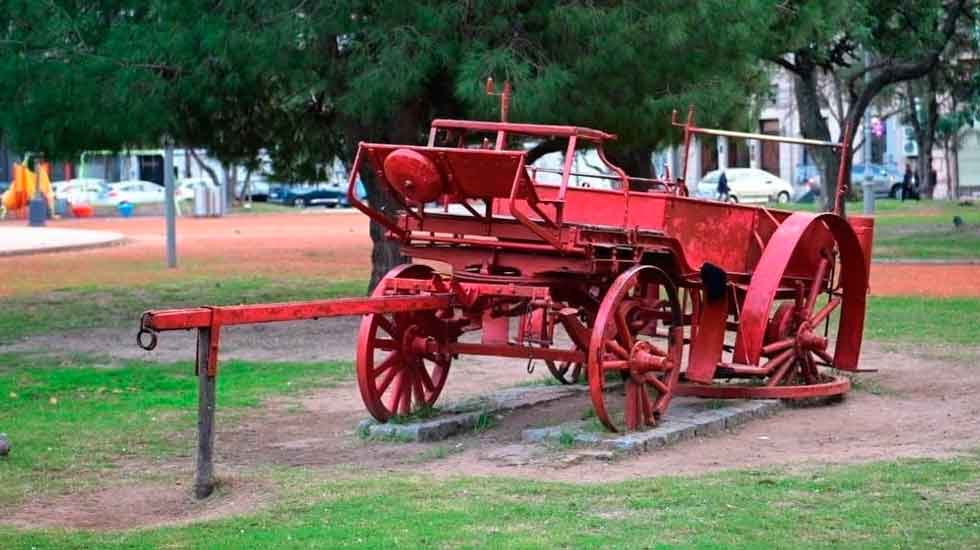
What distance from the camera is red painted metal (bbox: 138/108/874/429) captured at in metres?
10.1

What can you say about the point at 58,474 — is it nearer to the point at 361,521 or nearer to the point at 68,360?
the point at 361,521

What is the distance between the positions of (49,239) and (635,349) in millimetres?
30784

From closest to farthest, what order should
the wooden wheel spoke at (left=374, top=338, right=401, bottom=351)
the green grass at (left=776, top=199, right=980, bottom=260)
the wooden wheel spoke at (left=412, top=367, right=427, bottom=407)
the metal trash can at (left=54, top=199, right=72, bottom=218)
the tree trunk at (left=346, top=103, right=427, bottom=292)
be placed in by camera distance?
the wooden wheel spoke at (left=374, top=338, right=401, bottom=351) < the wooden wheel spoke at (left=412, top=367, right=427, bottom=407) < the tree trunk at (left=346, top=103, right=427, bottom=292) < the green grass at (left=776, top=199, right=980, bottom=260) < the metal trash can at (left=54, top=199, right=72, bottom=218)

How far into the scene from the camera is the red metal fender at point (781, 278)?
1113cm

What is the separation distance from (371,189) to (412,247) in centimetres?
836

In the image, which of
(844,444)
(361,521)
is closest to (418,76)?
(844,444)

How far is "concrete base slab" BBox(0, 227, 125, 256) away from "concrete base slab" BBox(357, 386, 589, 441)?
23.5 m

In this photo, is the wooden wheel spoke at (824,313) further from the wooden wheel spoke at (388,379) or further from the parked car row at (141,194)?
the parked car row at (141,194)

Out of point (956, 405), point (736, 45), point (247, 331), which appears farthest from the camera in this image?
point (247, 331)

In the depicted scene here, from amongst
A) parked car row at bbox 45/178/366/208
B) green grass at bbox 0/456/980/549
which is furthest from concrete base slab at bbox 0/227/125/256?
green grass at bbox 0/456/980/549

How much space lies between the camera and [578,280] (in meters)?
10.7

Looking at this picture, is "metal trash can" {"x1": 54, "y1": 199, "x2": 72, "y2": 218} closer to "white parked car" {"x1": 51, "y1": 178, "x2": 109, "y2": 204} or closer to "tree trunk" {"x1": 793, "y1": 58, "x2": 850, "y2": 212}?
"white parked car" {"x1": 51, "y1": 178, "x2": 109, "y2": 204}

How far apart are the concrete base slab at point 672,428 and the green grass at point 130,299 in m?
9.18

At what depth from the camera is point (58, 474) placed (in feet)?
32.2
